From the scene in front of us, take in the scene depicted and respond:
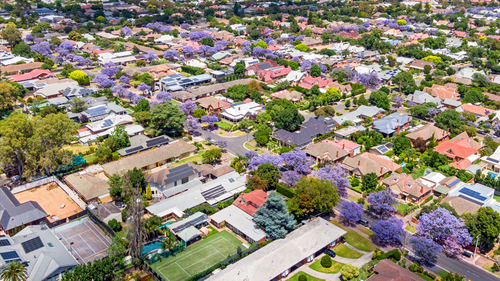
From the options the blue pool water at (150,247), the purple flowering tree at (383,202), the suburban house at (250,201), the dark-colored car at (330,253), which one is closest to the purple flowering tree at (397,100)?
the purple flowering tree at (383,202)

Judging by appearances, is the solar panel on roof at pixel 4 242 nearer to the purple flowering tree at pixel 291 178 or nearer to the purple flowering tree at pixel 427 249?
the purple flowering tree at pixel 291 178

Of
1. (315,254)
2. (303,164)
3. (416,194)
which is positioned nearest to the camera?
(315,254)

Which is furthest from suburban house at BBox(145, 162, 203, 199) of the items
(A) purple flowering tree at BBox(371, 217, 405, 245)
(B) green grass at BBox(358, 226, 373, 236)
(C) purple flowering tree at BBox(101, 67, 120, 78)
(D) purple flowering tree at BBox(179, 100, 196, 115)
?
(C) purple flowering tree at BBox(101, 67, 120, 78)

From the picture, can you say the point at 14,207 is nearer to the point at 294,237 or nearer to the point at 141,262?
the point at 141,262

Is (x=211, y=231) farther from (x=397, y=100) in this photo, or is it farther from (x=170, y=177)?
(x=397, y=100)

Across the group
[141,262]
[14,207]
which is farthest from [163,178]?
[14,207]

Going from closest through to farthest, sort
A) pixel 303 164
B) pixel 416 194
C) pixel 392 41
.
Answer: pixel 416 194 < pixel 303 164 < pixel 392 41
